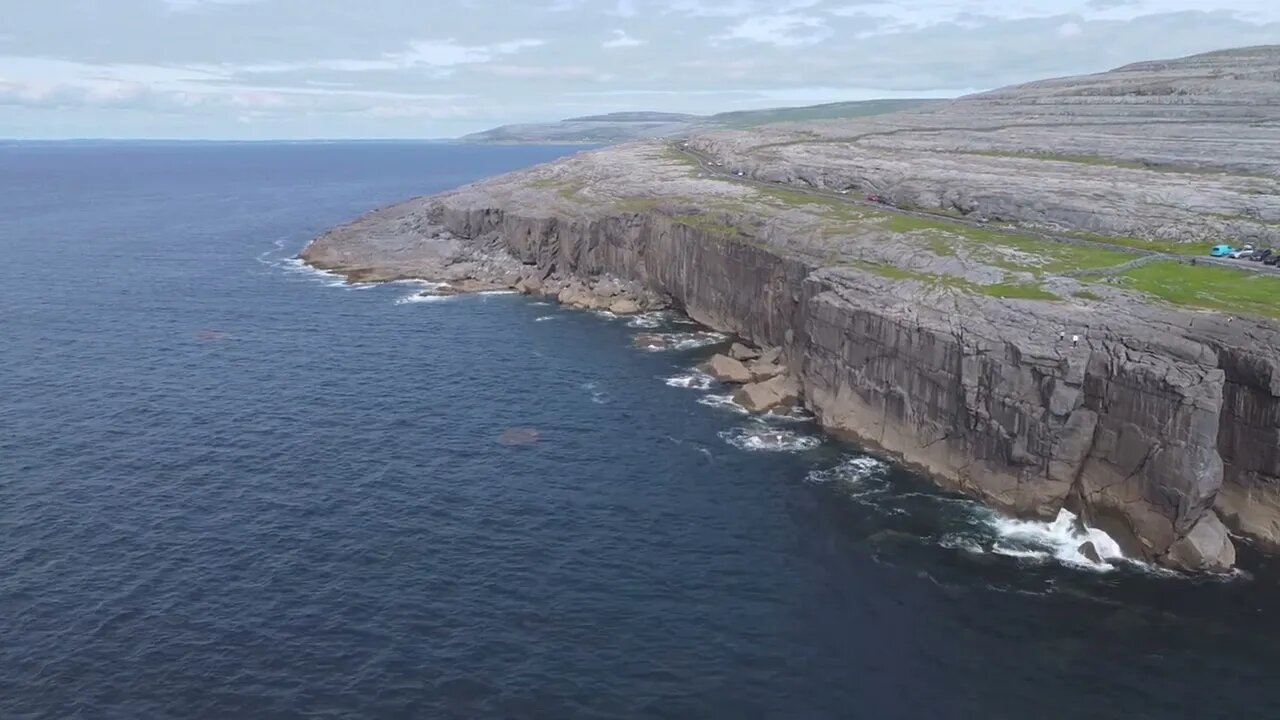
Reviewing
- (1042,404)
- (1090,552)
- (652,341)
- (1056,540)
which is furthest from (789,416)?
(1090,552)

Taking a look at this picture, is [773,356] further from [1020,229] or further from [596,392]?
[1020,229]

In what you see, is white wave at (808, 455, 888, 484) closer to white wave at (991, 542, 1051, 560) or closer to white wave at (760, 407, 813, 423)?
white wave at (760, 407, 813, 423)

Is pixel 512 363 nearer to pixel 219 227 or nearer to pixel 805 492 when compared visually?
pixel 805 492

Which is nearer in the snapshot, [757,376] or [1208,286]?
[1208,286]

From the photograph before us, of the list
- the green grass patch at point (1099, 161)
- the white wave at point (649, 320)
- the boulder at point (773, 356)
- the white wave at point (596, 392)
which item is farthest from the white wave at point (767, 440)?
the green grass patch at point (1099, 161)

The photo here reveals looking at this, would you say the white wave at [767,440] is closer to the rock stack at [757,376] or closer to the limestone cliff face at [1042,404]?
the limestone cliff face at [1042,404]

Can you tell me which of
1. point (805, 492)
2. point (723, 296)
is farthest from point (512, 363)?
point (805, 492)
